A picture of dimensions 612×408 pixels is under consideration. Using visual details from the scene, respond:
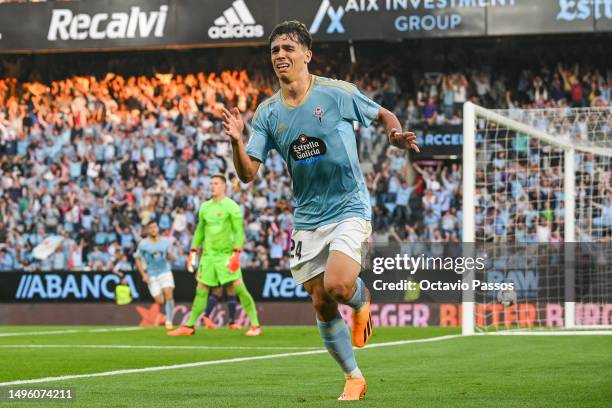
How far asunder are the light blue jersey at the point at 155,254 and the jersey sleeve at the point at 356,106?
44.0ft

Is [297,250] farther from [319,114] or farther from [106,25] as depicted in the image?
[106,25]

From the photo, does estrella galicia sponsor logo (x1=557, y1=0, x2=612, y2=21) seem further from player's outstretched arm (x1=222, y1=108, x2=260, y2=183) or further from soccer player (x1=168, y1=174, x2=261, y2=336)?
player's outstretched arm (x1=222, y1=108, x2=260, y2=183)

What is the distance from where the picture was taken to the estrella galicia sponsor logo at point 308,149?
736 cm

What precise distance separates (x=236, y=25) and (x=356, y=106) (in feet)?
70.7

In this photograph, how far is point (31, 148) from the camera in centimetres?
2986

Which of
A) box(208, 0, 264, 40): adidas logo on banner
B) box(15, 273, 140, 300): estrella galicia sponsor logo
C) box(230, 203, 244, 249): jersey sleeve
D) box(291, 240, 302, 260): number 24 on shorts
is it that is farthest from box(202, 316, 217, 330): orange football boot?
box(291, 240, 302, 260): number 24 on shorts

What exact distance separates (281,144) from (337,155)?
40 cm

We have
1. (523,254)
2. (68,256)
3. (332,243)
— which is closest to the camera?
(332,243)

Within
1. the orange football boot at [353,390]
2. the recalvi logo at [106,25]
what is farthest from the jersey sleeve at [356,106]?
the recalvi logo at [106,25]

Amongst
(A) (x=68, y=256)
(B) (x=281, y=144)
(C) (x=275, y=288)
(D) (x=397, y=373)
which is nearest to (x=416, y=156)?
(C) (x=275, y=288)

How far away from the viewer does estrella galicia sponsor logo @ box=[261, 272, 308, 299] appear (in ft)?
74.6

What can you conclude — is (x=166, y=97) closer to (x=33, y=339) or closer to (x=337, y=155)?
(x=33, y=339)

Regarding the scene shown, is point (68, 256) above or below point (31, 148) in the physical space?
below

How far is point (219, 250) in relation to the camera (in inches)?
695
